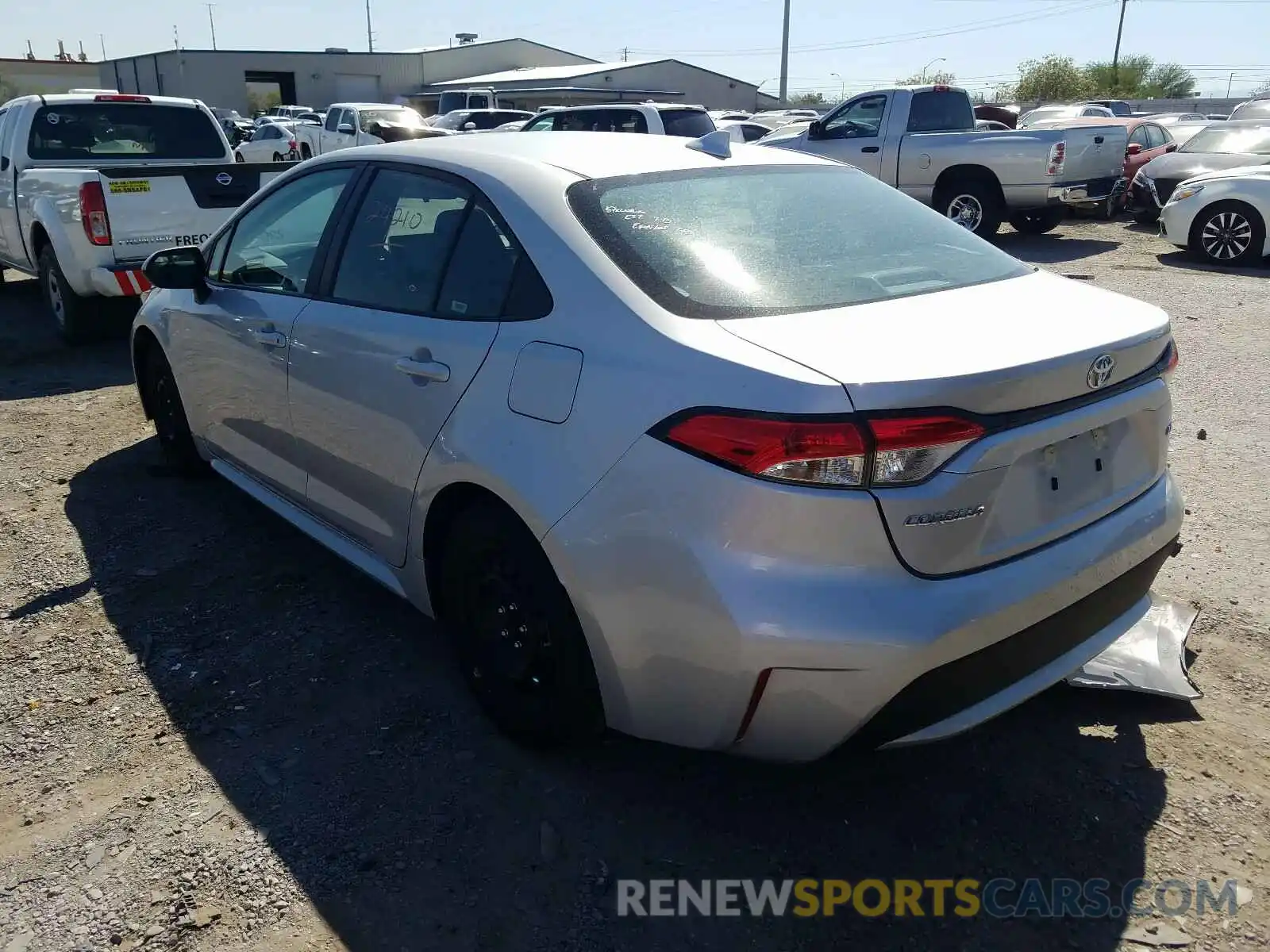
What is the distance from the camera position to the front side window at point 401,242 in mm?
3182

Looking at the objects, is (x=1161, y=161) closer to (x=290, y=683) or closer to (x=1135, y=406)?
(x=1135, y=406)

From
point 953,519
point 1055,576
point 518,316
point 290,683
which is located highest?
point 518,316

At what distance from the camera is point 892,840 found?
267 centimetres

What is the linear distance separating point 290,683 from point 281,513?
→ 0.86 m

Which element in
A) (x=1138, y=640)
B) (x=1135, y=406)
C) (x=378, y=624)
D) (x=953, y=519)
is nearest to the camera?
(x=953, y=519)

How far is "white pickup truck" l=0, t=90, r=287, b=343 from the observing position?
744cm

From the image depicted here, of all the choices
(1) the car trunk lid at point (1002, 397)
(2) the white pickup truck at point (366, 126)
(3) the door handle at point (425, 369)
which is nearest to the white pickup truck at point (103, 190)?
(3) the door handle at point (425, 369)

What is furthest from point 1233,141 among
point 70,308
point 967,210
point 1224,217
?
point 70,308

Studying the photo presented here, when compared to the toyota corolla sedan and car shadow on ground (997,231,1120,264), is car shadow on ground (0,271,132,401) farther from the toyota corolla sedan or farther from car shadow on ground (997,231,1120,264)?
car shadow on ground (997,231,1120,264)

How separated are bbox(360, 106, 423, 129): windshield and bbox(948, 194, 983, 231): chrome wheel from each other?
490 inches

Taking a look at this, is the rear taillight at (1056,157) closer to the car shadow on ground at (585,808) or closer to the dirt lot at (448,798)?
the dirt lot at (448,798)

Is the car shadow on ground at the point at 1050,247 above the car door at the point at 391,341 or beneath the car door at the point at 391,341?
beneath

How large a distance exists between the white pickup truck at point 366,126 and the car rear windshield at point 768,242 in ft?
58.3

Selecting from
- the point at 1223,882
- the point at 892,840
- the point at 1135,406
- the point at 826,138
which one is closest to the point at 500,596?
the point at 892,840
